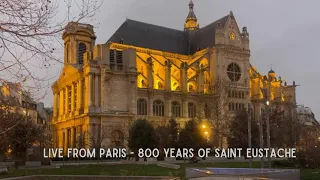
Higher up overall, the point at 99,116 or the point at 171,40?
the point at 171,40

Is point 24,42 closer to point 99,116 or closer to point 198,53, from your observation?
point 99,116

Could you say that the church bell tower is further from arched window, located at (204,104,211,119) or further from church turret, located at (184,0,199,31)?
church turret, located at (184,0,199,31)

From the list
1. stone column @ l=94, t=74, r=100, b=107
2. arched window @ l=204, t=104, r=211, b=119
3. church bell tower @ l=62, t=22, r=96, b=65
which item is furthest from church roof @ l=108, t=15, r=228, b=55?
arched window @ l=204, t=104, r=211, b=119

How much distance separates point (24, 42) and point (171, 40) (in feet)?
272

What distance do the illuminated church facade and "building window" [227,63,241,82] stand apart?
0.32 ft

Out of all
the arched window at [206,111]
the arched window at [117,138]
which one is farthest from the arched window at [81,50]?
the arched window at [206,111]

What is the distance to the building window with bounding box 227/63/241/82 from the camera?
85.0m

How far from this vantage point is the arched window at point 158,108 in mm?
75625

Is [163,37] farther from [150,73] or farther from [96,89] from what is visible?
[96,89]

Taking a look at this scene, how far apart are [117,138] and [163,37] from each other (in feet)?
98.5

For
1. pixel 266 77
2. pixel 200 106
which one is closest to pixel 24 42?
pixel 200 106

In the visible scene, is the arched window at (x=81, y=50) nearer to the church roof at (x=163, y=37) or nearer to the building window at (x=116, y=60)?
the church roof at (x=163, y=37)

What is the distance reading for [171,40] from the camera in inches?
3593

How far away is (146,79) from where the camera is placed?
7731cm
